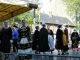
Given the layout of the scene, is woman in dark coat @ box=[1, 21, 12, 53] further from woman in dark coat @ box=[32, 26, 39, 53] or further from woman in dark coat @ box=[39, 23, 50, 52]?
woman in dark coat @ box=[32, 26, 39, 53]

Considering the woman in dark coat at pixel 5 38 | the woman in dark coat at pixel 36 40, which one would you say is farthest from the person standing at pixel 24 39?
the woman in dark coat at pixel 36 40

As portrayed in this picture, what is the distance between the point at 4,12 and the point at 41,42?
2.46 m

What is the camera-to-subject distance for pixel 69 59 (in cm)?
686

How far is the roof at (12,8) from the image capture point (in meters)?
11.3

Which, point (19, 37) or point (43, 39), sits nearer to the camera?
point (19, 37)

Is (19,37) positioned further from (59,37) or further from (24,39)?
(59,37)

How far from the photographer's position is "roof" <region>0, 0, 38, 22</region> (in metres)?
11.3

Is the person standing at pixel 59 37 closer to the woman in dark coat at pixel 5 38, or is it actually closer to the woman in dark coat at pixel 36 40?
the woman in dark coat at pixel 36 40

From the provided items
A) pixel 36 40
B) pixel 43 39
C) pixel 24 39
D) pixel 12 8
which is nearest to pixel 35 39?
pixel 36 40

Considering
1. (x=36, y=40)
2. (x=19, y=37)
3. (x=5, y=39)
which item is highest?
(x=19, y=37)

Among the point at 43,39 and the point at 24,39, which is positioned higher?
the point at 24,39

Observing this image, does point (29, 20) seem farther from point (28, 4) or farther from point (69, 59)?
point (69, 59)

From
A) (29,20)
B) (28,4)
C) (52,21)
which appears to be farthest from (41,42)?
(52,21)

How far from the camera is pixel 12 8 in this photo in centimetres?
1330
